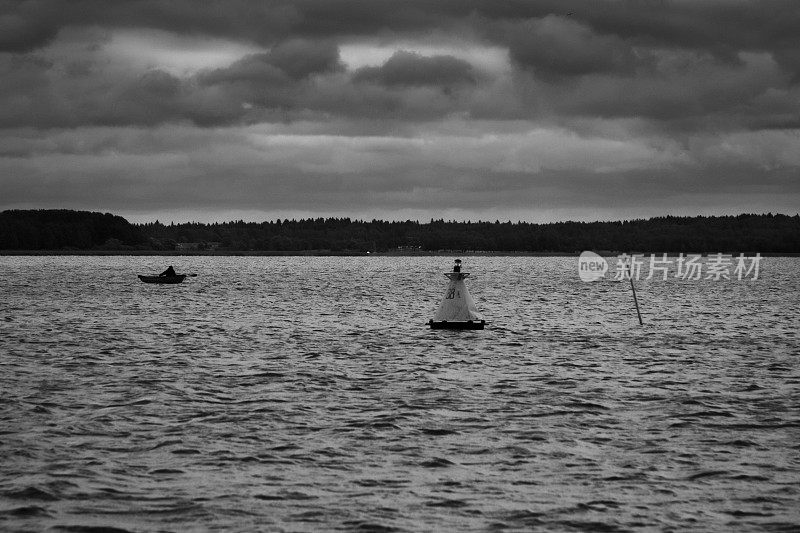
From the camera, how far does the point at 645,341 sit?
5028 cm

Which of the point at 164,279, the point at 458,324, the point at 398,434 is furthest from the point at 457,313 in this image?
the point at 164,279

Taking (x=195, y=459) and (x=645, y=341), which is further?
(x=645, y=341)

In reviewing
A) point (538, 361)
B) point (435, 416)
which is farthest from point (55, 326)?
point (435, 416)

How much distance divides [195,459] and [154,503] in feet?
10.9

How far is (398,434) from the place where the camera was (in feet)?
76.1

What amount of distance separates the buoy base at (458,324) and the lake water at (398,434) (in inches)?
139

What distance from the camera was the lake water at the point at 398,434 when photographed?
1673cm

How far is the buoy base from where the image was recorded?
5234cm

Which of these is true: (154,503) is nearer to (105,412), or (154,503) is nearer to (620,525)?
(620,525)

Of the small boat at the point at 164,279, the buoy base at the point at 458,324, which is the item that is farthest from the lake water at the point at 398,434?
the small boat at the point at 164,279

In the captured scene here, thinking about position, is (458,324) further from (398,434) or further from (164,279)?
(164,279)

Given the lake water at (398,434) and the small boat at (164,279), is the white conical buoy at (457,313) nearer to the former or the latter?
the lake water at (398,434)

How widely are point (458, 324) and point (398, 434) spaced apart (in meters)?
30.1

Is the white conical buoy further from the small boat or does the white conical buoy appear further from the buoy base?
the small boat
